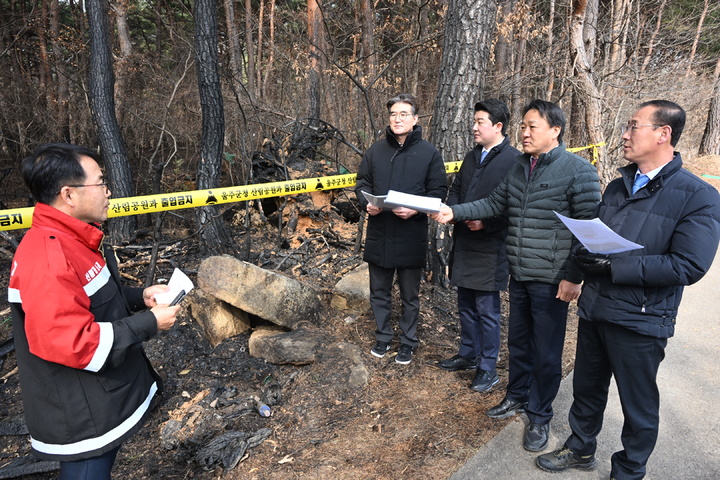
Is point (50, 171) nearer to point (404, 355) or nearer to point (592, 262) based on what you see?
point (592, 262)

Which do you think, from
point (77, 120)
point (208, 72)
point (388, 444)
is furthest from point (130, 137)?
point (388, 444)

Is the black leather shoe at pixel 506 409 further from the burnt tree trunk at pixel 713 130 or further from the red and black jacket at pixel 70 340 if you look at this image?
the burnt tree trunk at pixel 713 130

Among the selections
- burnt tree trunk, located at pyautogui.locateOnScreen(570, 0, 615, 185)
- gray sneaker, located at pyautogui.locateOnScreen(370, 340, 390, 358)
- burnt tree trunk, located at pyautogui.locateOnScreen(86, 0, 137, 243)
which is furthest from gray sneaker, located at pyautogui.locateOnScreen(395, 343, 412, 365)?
burnt tree trunk, located at pyautogui.locateOnScreen(570, 0, 615, 185)

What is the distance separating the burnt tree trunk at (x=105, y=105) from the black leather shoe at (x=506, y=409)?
226 inches

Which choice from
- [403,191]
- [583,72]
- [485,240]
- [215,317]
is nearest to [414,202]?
[403,191]

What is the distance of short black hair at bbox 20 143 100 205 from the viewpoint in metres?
1.68

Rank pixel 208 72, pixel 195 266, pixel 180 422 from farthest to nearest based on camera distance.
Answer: pixel 208 72 → pixel 195 266 → pixel 180 422

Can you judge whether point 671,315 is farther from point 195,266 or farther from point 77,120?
point 77,120

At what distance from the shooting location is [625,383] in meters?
2.26

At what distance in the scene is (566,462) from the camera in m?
2.58

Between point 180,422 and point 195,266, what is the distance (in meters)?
2.50

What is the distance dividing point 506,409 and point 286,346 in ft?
5.81

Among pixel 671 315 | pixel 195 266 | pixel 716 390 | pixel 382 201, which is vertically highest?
pixel 382 201

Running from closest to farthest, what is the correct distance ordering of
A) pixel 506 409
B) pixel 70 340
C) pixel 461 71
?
pixel 70 340 < pixel 506 409 < pixel 461 71
